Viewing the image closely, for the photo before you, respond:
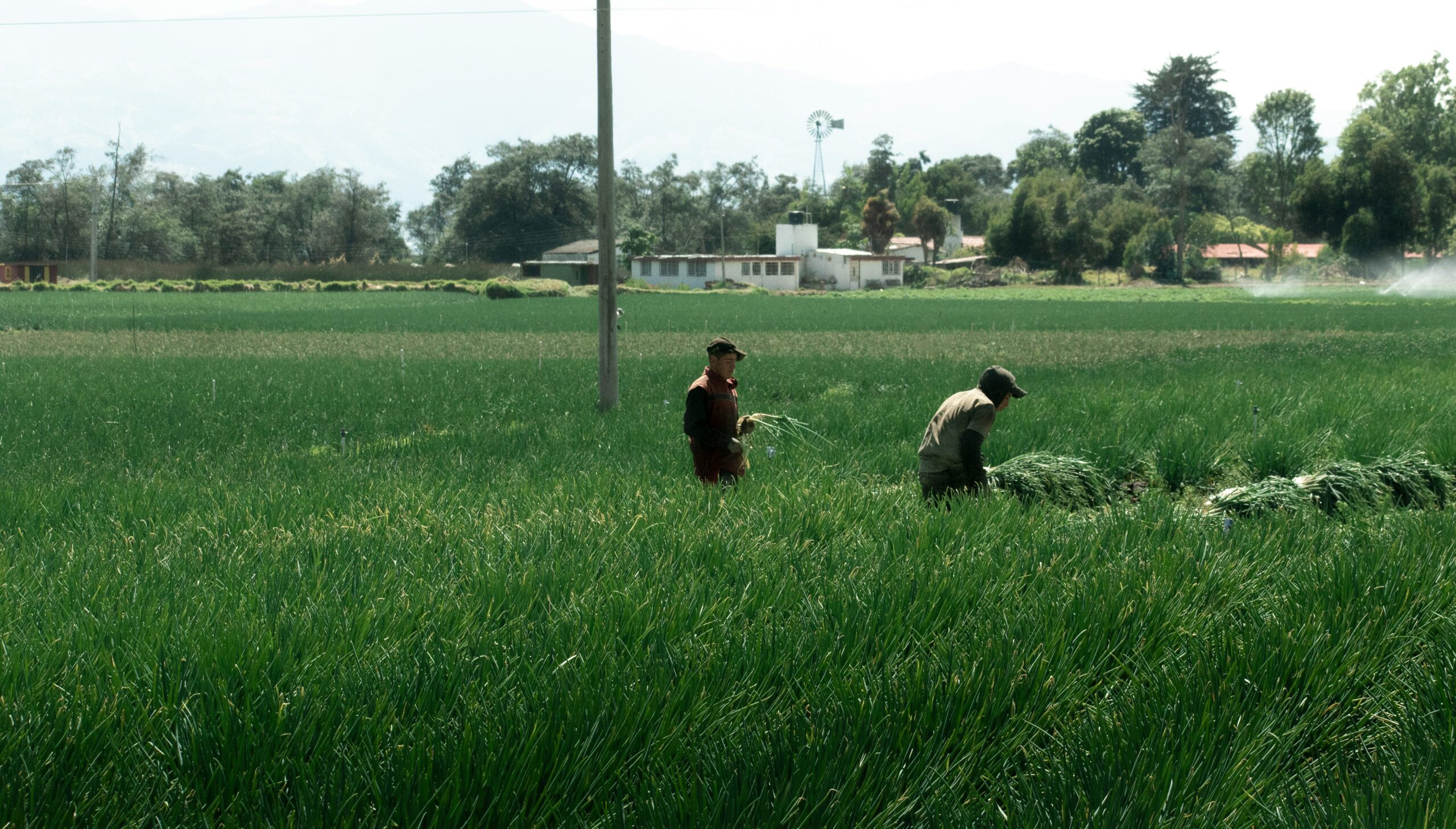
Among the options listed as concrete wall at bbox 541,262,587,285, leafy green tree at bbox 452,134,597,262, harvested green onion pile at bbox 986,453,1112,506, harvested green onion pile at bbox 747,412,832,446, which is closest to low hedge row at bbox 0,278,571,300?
concrete wall at bbox 541,262,587,285

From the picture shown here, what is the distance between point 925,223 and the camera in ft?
326

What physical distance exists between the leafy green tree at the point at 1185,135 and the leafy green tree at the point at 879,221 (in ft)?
74.0

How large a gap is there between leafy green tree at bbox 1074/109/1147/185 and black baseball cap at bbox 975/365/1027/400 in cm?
11287

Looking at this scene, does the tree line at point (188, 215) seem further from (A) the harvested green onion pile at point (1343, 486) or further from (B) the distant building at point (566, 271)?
(A) the harvested green onion pile at point (1343, 486)

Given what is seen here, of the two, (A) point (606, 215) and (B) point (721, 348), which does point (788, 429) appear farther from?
(A) point (606, 215)

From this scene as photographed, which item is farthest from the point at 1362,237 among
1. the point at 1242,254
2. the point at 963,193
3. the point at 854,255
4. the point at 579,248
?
the point at 579,248

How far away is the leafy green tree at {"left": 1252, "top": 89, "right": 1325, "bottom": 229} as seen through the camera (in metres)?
94.2

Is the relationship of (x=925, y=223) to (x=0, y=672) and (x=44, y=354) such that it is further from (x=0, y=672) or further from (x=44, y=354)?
(x=0, y=672)

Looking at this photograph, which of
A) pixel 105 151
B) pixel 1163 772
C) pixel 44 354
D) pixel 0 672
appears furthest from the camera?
pixel 105 151

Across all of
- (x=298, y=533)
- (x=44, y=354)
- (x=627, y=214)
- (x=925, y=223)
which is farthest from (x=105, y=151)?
(x=298, y=533)

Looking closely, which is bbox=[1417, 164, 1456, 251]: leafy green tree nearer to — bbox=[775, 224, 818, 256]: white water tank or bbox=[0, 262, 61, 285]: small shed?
bbox=[775, 224, 818, 256]: white water tank

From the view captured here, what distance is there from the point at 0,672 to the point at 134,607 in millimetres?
737

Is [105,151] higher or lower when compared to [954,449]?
higher

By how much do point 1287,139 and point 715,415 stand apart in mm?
101086
